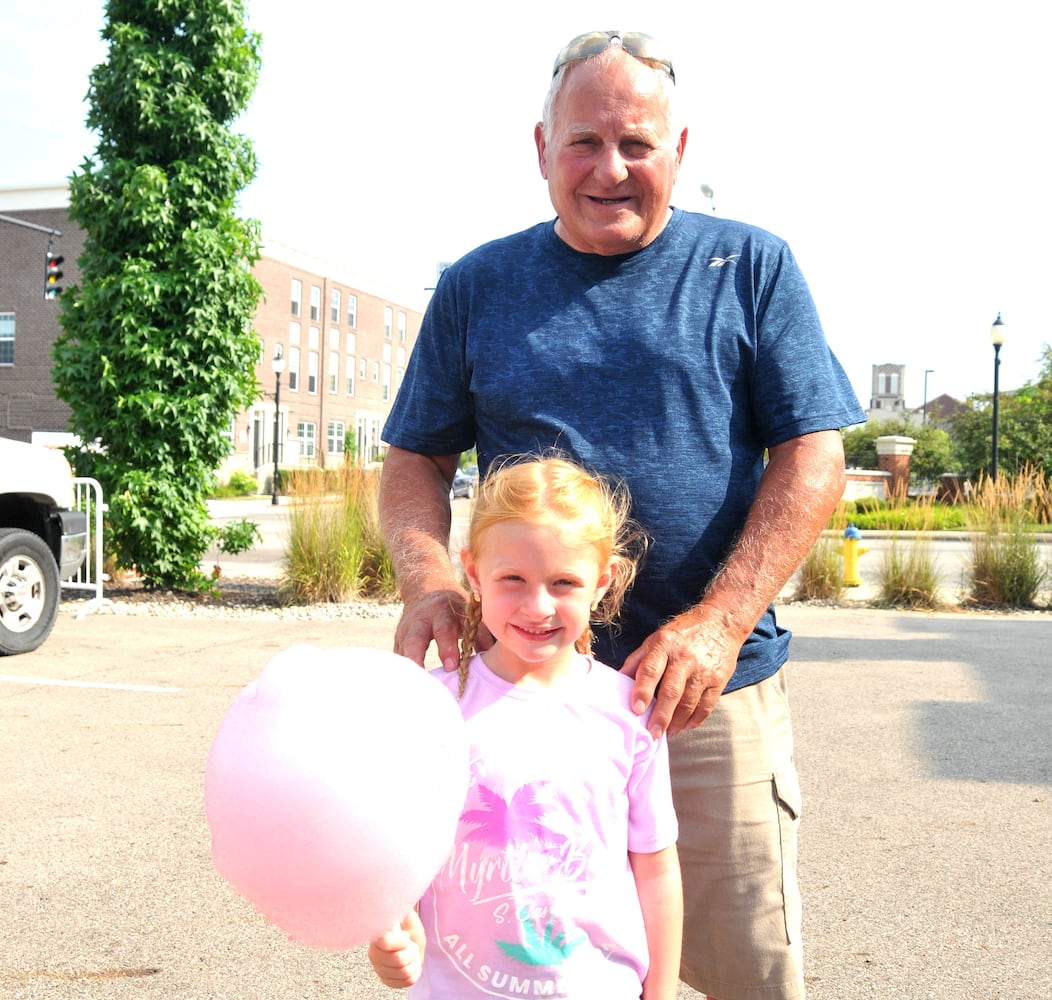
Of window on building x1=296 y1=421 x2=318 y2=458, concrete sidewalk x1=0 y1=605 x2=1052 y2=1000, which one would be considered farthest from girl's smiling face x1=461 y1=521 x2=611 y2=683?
window on building x1=296 y1=421 x2=318 y2=458

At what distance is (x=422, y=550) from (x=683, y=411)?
589 millimetres

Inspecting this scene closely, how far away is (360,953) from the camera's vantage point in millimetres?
3482

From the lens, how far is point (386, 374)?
7119 cm

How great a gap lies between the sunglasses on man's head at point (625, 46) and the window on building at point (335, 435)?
203ft

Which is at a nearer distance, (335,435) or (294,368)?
(294,368)

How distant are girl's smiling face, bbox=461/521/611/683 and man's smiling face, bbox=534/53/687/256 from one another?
704 millimetres

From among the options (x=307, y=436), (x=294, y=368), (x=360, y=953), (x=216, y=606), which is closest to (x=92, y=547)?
(x=216, y=606)

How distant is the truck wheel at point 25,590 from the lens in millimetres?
7840

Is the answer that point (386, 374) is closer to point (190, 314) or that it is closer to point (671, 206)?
point (190, 314)

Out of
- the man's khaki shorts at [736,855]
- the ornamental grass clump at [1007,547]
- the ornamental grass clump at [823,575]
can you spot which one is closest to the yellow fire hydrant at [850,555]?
the ornamental grass clump at [823,575]

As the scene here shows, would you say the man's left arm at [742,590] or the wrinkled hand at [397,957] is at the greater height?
the man's left arm at [742,590]

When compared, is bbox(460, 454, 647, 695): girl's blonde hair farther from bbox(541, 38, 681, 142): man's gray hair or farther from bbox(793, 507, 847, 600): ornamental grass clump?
bbox(793, 507, 847, 600): ornamental grass clump

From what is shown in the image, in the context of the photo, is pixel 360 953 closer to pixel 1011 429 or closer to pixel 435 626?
pixel 435 626

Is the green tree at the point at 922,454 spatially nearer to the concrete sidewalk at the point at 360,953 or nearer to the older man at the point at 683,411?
the concrete sidewalk at the point at 360,953
